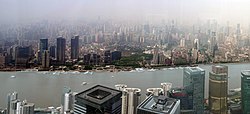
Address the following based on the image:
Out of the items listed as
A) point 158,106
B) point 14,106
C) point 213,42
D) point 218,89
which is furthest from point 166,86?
point 14,106

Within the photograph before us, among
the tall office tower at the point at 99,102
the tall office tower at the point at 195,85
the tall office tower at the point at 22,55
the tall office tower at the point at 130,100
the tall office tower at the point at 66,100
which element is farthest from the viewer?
the tall office tower at the point at 22,55

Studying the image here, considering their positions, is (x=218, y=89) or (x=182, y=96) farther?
(x=218, y=89)

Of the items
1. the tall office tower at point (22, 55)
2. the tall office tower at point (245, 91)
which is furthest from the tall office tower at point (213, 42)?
the tall office tower at point (22, 55)

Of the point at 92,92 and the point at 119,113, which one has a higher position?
the point at 92,92

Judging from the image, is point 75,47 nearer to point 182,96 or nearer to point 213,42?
point 182,96

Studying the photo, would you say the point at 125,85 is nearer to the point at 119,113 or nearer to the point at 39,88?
the point at 119,113

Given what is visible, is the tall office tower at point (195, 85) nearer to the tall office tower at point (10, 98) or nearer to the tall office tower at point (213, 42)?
the tall office tower at point (213, 42)

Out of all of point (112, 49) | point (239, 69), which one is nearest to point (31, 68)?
point (112, 49)
